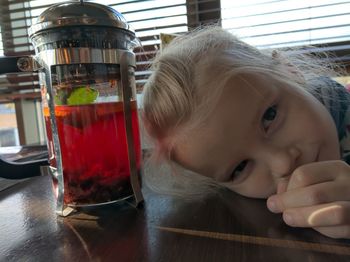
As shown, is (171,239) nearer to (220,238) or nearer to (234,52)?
(220,238)

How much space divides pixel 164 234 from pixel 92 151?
12cm

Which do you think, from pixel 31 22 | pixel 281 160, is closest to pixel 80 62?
pixel 281 160

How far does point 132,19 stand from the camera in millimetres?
1410

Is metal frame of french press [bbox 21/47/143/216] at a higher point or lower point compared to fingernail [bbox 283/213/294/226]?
higher

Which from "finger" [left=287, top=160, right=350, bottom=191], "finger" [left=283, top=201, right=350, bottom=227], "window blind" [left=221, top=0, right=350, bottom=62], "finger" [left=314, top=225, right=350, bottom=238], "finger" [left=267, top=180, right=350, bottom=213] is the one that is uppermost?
"window blind" [left=221, top=0, right=350, bottom=62]

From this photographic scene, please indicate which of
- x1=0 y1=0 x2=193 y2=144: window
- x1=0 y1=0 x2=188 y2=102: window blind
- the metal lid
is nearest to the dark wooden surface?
the metal lid

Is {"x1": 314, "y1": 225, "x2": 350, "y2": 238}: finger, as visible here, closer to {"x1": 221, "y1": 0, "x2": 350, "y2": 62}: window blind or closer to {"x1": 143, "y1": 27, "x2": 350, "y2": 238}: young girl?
{"x1": 143, "y1": 27, "x2": 350, "y2": 238}: young girl

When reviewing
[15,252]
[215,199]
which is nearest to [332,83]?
[215,199]

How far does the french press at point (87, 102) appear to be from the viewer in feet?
1.10

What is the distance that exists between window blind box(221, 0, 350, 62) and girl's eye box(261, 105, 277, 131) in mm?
801

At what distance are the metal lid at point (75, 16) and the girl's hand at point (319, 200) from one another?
25 cm

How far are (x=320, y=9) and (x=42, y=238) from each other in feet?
4.11

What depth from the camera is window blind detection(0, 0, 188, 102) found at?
1.33 meters

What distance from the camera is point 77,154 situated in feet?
1.14
